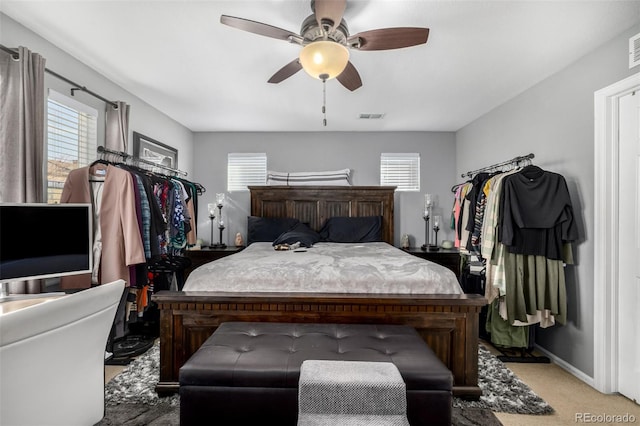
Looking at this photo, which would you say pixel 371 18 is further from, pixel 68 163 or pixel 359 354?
pixel 68 163

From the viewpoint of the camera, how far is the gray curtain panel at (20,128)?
1.98 meters

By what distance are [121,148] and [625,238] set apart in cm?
420

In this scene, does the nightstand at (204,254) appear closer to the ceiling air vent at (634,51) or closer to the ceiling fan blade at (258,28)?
the ceiling fan blade at (258,28)

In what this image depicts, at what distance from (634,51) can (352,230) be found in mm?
3027

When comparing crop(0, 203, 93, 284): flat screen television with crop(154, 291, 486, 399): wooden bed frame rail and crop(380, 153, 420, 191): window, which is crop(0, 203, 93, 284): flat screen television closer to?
crop(154, 291, 486, 399): wooden bed frame rail

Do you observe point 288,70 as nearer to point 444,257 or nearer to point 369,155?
point 369,155

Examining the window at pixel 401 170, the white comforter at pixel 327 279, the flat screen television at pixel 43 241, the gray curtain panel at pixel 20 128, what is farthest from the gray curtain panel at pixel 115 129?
the window at pixel 401 170

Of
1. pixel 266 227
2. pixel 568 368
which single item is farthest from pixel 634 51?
pixel 266 227

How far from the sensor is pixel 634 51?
208cm

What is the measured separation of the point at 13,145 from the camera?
2000 mm

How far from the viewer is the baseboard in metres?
2.38

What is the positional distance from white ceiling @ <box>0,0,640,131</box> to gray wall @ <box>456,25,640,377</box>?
128 millimetres

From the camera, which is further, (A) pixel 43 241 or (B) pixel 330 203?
(B) pixel 330 203

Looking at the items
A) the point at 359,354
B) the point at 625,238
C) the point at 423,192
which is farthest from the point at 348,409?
the point at 423,192
